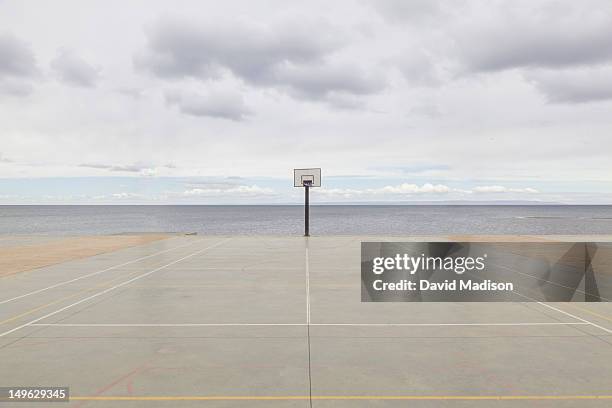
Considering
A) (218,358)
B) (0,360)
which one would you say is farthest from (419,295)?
(0,360)

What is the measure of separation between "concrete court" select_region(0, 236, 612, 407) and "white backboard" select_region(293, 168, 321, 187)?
95.3 ft

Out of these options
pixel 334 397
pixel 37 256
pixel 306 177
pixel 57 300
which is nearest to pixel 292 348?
pixel 334 397

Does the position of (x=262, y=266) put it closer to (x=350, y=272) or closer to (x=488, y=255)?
(x=350, y=272)

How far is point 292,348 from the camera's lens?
30.9ft

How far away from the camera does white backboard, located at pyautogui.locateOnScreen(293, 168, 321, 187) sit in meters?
45.6

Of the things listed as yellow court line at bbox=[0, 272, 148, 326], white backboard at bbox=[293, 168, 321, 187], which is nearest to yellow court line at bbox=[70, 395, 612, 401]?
yellow court line at bbox=[0, 272, 148, 326]

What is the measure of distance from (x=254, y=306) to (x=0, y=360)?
259 inches

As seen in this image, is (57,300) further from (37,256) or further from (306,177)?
(306,177)

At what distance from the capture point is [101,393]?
7.24 meters

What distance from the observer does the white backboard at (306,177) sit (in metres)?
45.6

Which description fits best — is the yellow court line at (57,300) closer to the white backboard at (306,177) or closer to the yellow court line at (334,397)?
the yellow court line at (334,397)

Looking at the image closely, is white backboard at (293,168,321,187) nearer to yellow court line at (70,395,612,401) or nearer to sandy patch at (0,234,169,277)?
sandy patch at (0,234,169,277)

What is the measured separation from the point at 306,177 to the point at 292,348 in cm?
3720

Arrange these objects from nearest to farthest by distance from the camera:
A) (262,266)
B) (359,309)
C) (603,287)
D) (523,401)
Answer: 1. (523,401)
2. (359,309)
3. (603,287)
4. (262,266)
